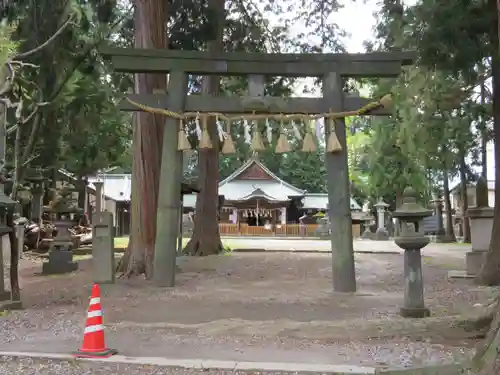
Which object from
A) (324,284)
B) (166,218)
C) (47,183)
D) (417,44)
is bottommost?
(324,284)

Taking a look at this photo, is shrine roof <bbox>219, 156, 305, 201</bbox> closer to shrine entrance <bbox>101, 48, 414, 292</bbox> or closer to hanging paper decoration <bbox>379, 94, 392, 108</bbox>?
shrine entrance <bbox>101, 48, 414, 292</bbox>

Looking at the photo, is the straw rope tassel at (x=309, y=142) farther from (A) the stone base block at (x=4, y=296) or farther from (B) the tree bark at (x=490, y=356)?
(B) the tree bark at (x=490, y=356)

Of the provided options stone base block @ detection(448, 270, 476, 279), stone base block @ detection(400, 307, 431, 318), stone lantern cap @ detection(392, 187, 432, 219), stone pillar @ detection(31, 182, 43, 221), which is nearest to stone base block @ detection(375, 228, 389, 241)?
stone pillar @ detection(31, 182, 43, 221)

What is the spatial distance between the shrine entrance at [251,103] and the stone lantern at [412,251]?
244 cm

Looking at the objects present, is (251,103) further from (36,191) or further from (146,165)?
(36,191)

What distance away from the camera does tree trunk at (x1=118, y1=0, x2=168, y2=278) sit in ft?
38.0

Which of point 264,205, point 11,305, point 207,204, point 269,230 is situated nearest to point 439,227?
point 269,230

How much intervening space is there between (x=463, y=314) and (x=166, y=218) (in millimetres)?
5669

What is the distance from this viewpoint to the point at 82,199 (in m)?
31.4

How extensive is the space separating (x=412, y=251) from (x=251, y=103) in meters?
4.39

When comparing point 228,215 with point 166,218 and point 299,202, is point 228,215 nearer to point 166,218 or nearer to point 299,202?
point 299,202

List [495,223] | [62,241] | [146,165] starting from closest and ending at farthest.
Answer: [495,223], [146,165], [62,241]

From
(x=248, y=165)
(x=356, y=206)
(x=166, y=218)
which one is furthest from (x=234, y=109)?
(x=356, y=206)

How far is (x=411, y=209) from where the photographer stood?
735 cm
